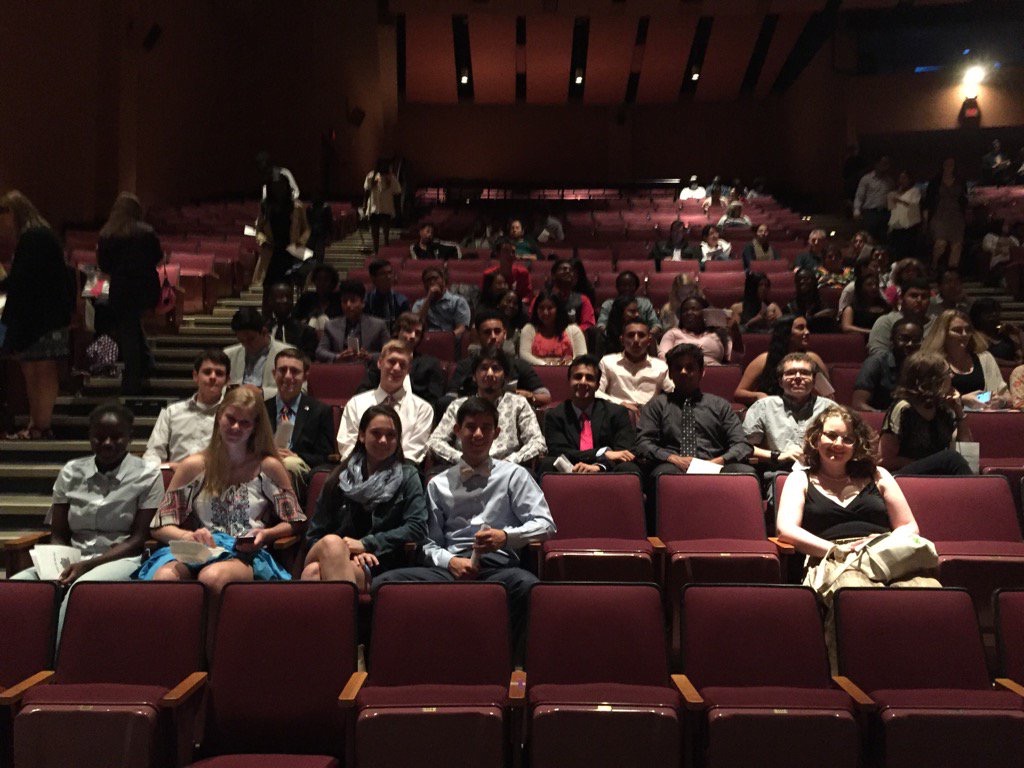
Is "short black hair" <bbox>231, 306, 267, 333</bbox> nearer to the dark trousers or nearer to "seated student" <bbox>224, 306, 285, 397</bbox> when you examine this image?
"seated student" <bbox>224, 306, 285, 397</bbox>

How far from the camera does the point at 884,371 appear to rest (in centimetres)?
478

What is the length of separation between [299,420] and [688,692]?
215cm

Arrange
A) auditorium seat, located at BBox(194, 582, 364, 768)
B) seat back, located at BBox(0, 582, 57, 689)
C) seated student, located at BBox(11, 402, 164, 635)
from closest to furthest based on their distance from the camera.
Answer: auditorium seat, located at BBox(194, 582, 364, 768) < seat back, located at BBox(0, 582, 57, 689) < seated student, located at BBox(11, 402, 164, 635)

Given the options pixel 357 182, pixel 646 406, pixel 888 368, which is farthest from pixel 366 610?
pixel 357 182

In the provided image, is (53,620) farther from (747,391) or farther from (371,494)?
(747,391)

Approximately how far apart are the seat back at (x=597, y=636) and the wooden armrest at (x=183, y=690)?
836 millimetres

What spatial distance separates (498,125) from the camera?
56.4ft

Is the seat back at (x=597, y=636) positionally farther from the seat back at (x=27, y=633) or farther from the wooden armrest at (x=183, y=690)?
the seat back at (x=27, y=633)

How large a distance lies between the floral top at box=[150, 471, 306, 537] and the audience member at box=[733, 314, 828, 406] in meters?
2.30

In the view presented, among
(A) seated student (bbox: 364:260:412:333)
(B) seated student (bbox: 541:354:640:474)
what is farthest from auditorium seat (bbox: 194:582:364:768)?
(A) seated student (bbox: 364:260:412:333)

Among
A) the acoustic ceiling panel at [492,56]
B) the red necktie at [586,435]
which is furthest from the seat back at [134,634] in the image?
the acoustic ceiling panel at [492,56]

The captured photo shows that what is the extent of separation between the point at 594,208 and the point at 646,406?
847 centimetres

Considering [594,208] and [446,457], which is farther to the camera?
[594,208]

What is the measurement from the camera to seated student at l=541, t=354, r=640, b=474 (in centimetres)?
421
